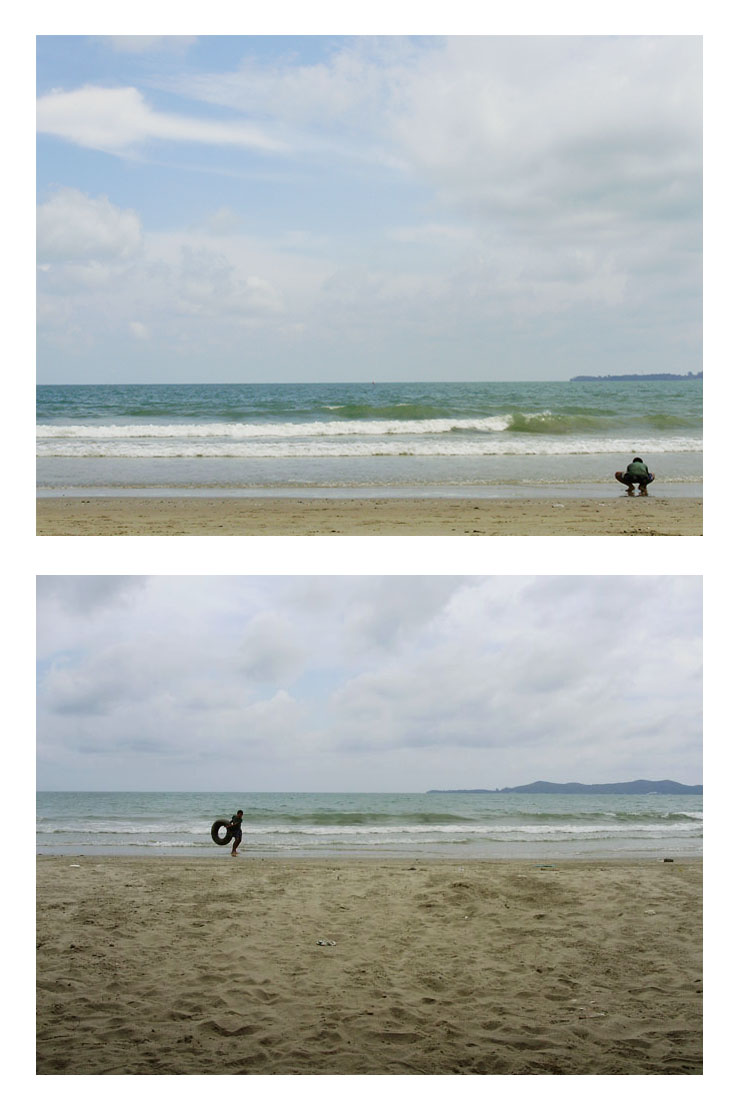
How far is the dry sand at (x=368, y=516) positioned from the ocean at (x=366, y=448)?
0.77 meters

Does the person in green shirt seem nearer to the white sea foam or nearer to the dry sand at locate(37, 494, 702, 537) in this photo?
the dry sand at locate(37, 494, 702, 537)

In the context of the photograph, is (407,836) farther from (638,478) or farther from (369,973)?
(369,973)

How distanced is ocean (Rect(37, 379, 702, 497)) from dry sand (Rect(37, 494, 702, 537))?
2.52ft

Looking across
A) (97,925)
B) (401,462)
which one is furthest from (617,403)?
(97,925)

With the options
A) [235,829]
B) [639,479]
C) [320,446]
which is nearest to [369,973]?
[235,829]

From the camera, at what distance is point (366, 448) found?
17.2m

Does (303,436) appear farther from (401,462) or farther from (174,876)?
(174,876)

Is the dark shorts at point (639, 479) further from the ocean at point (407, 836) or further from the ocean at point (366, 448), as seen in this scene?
the ocean at point (407, 836)

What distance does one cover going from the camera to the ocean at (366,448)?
13.3m

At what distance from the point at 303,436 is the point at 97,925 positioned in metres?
13.1

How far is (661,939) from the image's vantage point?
8242 mm

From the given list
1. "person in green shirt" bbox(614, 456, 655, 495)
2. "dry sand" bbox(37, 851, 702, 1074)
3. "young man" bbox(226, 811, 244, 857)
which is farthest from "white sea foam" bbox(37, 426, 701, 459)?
"dry sand" bbox(37, 851, 702, 1074)

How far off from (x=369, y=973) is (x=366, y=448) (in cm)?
1141

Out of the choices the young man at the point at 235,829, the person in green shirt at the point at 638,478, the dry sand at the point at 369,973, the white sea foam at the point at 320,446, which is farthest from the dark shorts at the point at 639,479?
the young man at the point at 235,829
